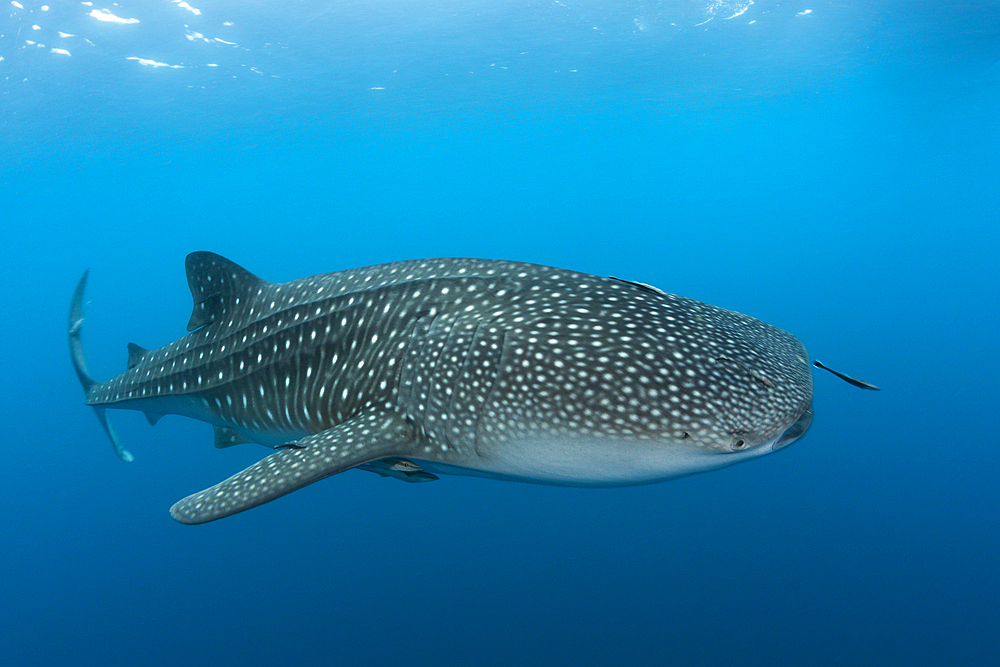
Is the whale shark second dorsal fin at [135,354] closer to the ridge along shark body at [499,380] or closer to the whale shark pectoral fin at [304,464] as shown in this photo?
the ridge along shark body at [499,380]

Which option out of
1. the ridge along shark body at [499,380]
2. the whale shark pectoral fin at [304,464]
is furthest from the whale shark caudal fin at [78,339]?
the whale shark pectoral fin at [304,464]

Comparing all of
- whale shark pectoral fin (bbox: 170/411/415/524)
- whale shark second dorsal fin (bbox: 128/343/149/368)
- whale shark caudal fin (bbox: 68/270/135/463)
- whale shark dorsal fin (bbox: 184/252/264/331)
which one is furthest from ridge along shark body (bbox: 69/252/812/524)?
whale shark caudal fin (bbox: 68/270/135/463)

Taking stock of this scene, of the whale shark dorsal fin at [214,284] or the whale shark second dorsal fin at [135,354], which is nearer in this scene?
the whale shark dorsal fin at [214,284]

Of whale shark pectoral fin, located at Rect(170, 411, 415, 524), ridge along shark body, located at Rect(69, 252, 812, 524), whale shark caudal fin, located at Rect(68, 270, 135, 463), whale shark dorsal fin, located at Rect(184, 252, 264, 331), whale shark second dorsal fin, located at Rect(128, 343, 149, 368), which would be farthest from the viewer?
whale shark caudal fin, located at Rect(68, 270, 135, 463)

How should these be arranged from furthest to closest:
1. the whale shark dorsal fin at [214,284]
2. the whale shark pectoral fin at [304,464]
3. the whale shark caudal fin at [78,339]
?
1. the whale shark caudal fin at [78,339]
2. the whale shark dorsal fin at [214,284]
3. the whale shark pectoral fin at [304,464]

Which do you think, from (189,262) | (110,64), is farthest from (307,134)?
(189,262)

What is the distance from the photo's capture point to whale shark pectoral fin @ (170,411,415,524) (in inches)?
79.4

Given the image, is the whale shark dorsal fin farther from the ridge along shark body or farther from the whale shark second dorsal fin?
the whale shark second dorsal fin

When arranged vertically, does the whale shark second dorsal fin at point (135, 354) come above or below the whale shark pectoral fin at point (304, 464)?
above

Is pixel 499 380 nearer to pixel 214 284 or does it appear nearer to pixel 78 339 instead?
pixel 214 284

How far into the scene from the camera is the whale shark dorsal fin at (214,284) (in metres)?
3.37

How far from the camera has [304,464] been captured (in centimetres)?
206

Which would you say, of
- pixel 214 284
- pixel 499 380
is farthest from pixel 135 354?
pixel 499 380

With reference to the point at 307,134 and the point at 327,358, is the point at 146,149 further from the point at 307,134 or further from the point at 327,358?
the point at 327,358
